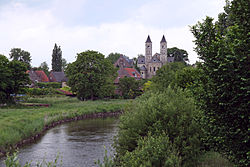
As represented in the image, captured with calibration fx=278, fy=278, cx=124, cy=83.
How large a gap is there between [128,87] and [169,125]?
60.9m

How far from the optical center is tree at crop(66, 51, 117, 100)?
6234 cm

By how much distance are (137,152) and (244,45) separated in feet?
21.5

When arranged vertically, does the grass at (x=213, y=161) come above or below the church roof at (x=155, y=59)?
below

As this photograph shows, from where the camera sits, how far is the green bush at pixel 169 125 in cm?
1602

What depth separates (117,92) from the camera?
79.6m

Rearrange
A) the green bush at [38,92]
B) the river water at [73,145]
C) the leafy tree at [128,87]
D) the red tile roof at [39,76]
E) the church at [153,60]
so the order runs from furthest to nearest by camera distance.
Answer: the church at [153,60], the red tile roof at [39,76], the leafy tree at [128,87], the green bush at [38,92], the river water at [73,145]

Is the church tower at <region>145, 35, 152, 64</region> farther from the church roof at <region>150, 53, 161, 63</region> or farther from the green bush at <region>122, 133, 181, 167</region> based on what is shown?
the green bush at <region>122, 133, 181, 167</region>

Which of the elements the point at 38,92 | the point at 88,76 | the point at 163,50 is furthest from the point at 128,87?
the point at 163,50

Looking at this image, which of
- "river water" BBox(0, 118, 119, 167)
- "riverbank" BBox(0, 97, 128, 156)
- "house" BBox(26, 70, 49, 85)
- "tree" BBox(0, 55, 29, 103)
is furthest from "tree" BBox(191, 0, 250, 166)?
"house" BBox(26, 70, 49, 85)

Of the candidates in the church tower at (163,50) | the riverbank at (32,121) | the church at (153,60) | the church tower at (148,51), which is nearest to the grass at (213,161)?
the riverbank at (32,121)

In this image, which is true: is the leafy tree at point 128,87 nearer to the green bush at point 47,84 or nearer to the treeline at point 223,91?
the green bush at point 47,84

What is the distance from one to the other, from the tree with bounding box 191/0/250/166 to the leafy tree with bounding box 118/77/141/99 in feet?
213

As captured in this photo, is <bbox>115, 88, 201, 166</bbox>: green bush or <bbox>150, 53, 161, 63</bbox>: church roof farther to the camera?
<bbox>150, 53, 161, 63</bbox>: church roof

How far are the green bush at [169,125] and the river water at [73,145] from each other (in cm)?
171
